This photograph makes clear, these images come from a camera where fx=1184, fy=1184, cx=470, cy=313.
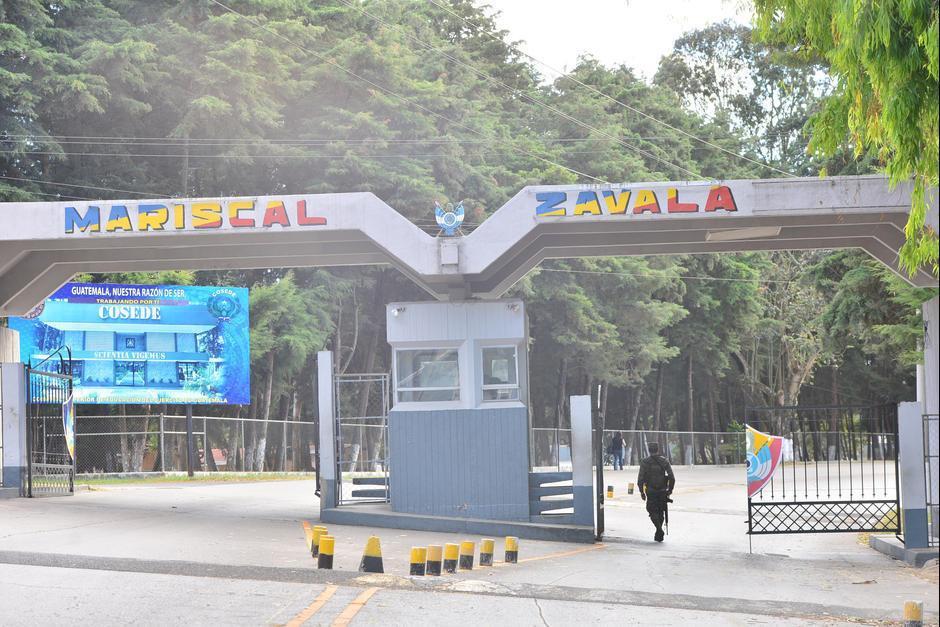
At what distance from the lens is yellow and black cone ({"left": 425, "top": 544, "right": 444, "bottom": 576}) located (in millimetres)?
12969

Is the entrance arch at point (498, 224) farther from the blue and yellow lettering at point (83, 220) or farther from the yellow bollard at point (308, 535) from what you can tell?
the yellow bollard at point (308, 535)

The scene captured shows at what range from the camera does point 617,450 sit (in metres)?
47.8

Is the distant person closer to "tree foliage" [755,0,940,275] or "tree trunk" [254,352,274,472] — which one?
"tree trunk" [254,352,274,472]

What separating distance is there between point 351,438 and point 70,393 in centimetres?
1750

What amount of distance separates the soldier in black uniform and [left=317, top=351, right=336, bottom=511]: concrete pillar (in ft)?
16.8

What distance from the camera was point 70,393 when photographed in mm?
23422

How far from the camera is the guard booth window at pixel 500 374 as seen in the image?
766 inches

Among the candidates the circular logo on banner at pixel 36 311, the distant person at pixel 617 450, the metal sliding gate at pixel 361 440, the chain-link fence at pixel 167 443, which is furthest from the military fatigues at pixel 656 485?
the distant person at pixel 617 450

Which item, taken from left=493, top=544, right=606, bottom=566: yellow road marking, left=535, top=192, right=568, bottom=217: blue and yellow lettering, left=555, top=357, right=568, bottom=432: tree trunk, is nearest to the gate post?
left=493, top=544, right=606, bottom=566: yellow road marking

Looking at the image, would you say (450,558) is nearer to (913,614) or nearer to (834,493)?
(913,614)

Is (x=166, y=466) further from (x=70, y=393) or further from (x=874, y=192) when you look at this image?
(x=874, y=192)

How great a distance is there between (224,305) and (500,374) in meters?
15.9

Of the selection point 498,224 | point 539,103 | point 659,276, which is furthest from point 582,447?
point 539,103

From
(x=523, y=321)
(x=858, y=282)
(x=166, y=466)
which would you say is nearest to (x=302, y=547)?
(x=523, y=321)
